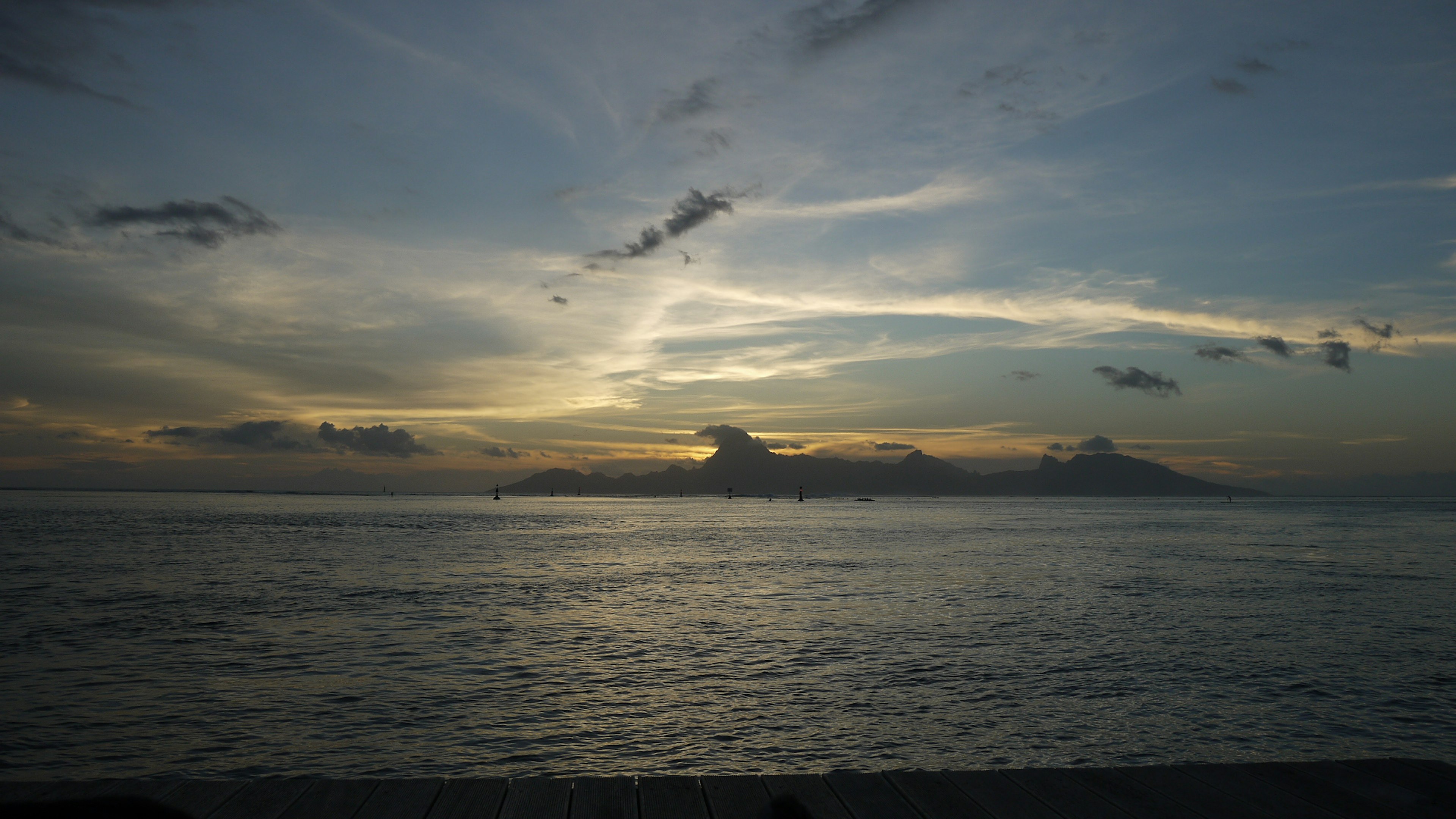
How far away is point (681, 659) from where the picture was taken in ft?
62.3

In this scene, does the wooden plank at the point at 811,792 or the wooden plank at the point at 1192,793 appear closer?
the wooden plank at the point at 811,792

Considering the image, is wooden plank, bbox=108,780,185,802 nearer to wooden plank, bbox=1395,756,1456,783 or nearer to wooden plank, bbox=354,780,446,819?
wooden plank, bbox=354,780,446,819

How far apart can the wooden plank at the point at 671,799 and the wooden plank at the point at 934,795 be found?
68.6 inches

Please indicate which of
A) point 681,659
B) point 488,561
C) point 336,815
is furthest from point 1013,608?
point 488,561

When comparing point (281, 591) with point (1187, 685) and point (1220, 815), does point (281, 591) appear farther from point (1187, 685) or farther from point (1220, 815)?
point (1220, 815)

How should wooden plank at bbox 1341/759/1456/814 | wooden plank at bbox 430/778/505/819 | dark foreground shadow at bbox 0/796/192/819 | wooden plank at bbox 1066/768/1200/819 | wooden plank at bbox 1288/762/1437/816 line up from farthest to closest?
1. wooden plank at bbox 1341/759/1456/814
2. wooden plank at bbox 1288/762/1437/816
3. wooden plank at bbox 1066/768/1200/819
4. wooden plank at bbox 430/778/505/819
5. dark foreground shadow at bbox 0/796/192/819

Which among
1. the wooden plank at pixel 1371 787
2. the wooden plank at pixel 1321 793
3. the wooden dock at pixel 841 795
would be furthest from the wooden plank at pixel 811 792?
the wooden plank at pixel 1371 787

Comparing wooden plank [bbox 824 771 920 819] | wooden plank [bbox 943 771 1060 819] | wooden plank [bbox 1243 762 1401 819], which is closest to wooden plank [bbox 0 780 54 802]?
wooden plank [bbox 824 771 920 819]

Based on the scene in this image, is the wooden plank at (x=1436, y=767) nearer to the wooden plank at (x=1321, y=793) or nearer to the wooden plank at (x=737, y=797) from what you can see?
the wooden plank at (x=1321, y=793)

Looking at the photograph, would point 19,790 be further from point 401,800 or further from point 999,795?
point 999,795

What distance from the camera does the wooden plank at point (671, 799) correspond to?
20.8 feet

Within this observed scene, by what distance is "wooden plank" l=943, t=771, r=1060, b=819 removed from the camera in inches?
256

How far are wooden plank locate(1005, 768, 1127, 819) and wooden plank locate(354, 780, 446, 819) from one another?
505 cm

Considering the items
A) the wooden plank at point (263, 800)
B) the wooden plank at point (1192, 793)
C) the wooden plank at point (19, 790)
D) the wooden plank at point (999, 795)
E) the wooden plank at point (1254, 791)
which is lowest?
the wooden plank at point (1254, 791)
